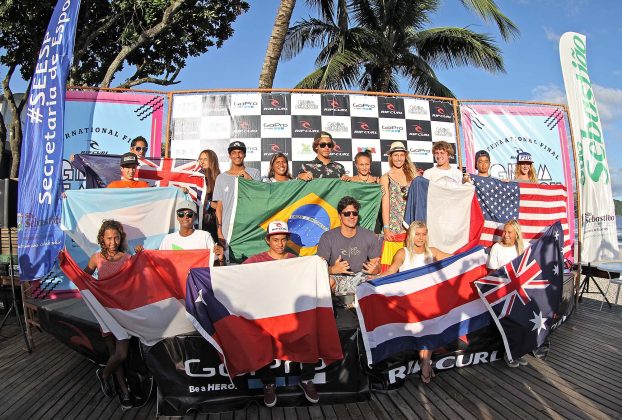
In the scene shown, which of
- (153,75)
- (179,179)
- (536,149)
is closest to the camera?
(179,179)

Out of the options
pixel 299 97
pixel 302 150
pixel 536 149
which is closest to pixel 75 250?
pixel 302 150

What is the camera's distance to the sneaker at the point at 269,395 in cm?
369

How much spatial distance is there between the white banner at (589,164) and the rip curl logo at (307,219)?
519 cm

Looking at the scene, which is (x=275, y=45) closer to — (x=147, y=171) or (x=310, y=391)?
(x=147, y=171)

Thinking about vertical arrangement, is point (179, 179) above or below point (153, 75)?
below

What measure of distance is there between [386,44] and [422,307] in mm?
12242

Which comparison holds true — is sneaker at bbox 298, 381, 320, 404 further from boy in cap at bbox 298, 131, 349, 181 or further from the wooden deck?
boy in cap at bbox 298, 131, 349, 181

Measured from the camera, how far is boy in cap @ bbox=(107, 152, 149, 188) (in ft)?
17.3

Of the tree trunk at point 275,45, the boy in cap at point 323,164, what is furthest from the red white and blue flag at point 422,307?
the tree trunk at point 275,45

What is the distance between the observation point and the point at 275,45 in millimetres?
9273

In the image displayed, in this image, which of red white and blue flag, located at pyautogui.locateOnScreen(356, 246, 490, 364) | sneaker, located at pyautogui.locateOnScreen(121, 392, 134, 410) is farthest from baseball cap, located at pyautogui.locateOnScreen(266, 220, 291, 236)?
sneaker, located at pyautogui.locateOnScreen(121, 392, 134, 410)

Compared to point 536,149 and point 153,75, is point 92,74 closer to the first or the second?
point 153,75

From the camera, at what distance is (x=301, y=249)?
5531mm

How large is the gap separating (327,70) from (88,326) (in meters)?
11.1
